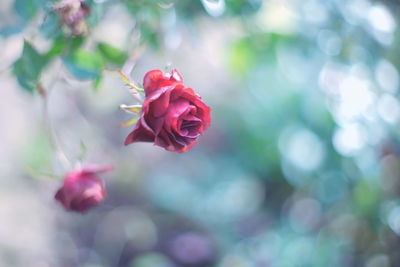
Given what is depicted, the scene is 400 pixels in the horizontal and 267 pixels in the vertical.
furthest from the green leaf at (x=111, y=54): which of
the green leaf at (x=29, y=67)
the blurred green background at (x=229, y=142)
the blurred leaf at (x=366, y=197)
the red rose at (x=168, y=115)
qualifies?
the blurred leaf at (x=366, y=197)

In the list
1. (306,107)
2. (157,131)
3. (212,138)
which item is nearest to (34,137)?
(212,138)

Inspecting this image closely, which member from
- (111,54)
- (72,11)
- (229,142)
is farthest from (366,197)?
(72,11)

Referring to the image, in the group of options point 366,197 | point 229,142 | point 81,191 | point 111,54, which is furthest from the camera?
point 229,142

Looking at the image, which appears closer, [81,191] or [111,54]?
[81,191]

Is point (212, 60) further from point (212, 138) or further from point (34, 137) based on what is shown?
point (34, 137)

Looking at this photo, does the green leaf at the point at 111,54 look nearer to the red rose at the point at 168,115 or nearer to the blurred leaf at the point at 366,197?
the red rose at the point at 168,115

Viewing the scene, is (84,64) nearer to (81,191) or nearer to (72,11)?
(72,11)
